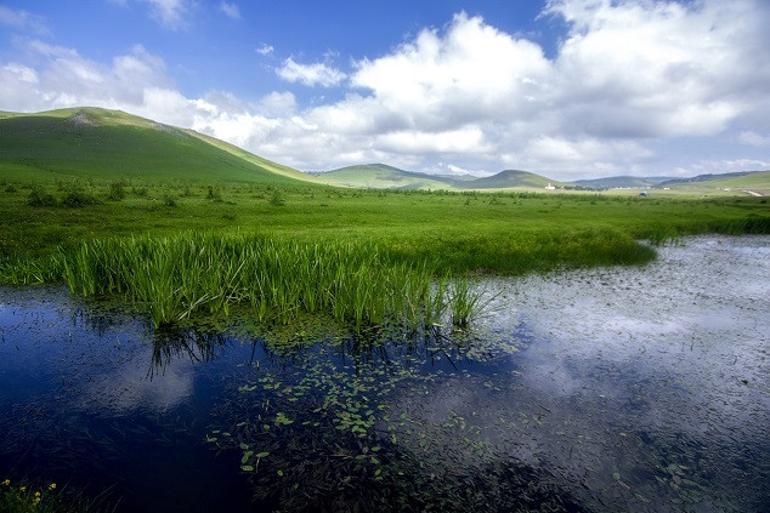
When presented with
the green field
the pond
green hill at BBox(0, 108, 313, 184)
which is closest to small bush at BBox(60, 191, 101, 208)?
the green field

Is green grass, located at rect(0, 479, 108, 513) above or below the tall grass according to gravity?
below

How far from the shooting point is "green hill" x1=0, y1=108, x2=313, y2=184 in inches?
4225

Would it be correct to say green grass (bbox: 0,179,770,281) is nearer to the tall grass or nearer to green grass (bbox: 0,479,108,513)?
the tall grass

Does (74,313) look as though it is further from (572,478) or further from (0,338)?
(572,478)

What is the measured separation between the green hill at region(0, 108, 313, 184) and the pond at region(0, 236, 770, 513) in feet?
285

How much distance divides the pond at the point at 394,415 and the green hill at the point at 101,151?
8694 cm

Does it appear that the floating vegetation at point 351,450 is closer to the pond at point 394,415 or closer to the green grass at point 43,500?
the pond at point 394,415

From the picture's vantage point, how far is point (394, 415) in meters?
8.70

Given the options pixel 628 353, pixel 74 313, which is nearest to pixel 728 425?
pixel 628 353

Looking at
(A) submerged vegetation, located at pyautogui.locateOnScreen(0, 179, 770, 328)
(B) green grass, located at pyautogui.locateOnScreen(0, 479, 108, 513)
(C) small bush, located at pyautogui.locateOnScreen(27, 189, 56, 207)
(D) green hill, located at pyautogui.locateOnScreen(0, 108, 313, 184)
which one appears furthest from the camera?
(D) green hill, located at pyautogui.locateOnScreen(0, 108, 313, 184)

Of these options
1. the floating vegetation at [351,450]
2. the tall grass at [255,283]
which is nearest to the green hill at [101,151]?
the tall grass at [255,283]

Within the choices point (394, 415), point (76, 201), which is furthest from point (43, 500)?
point (76, 201)

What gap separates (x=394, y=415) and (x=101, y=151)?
16487 cm

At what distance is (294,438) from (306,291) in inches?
266
